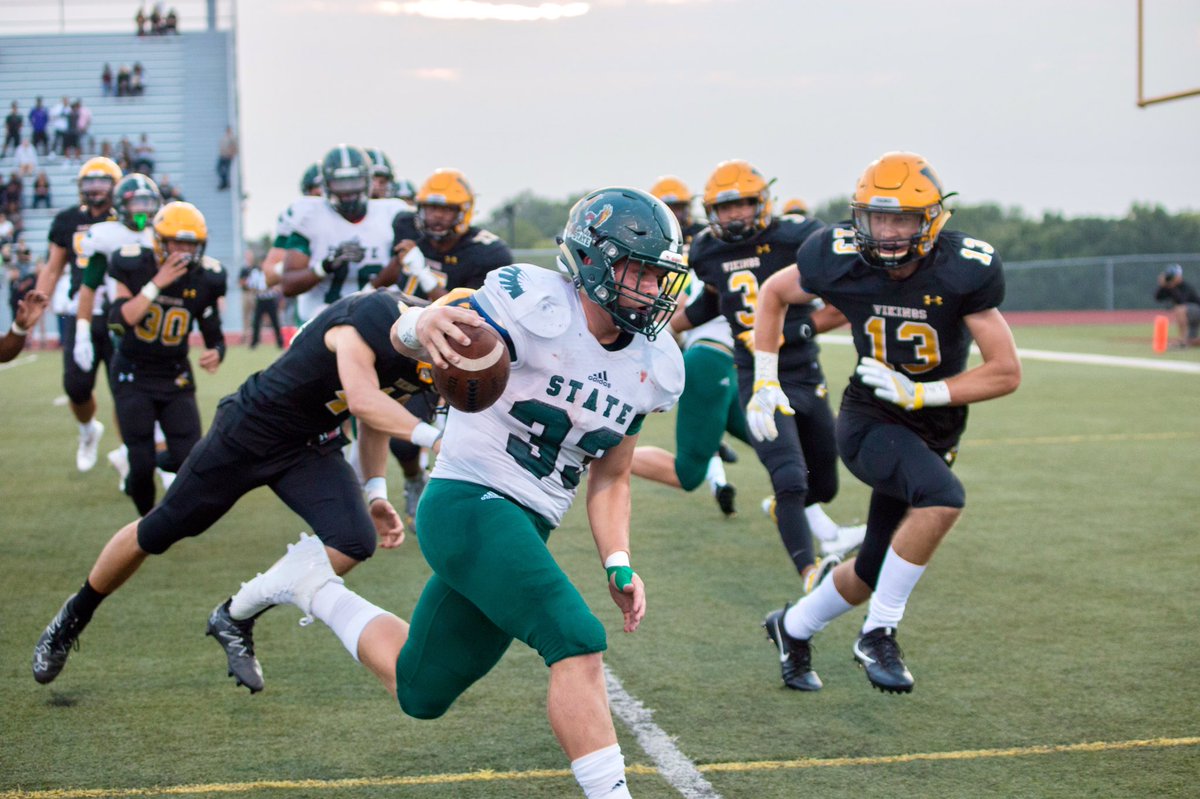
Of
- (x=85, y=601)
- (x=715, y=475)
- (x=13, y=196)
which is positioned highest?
(x=13, y=196)

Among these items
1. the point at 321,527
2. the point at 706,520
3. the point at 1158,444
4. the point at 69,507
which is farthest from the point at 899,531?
the point at 1158,444

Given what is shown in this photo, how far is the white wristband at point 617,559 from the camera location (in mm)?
3562

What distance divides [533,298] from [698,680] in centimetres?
201

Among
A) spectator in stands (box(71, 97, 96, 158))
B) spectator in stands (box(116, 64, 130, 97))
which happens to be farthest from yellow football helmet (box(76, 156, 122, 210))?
spectator in stands (box(116, 64, 130, 97))

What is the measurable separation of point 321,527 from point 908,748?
2091mm

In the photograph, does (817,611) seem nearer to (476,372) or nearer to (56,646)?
(476,372)

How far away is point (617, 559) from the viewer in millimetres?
3582

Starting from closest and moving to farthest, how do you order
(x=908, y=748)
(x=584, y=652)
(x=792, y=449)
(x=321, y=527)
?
(x=584, y=652) < (x=908, y=748) < (x=321, y=527) < (x=792, y=449)

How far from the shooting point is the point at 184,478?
4695mm

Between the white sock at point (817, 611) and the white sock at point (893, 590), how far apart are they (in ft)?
0.88

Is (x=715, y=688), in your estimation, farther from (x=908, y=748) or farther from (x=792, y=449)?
(x=792, y=449)

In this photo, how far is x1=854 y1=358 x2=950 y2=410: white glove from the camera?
4.59 metres

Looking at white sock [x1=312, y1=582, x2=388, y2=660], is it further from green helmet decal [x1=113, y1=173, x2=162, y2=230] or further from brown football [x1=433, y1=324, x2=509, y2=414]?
green helmet decal [x1=113, y1=173, x2=162, y2=230]

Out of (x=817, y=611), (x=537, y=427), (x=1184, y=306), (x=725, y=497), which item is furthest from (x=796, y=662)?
(x=1184, y=306)
